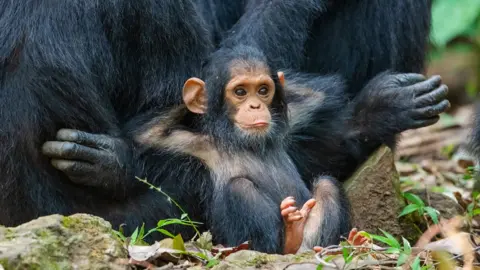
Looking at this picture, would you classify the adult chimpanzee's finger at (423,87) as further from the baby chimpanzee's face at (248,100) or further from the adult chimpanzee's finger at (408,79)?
the baby chimpanzee's face at (248,100)

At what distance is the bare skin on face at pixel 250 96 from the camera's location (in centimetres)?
514

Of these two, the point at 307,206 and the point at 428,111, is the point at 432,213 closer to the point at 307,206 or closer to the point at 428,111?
the point at 428,111

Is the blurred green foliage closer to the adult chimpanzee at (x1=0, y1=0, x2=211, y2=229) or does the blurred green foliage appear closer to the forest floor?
the forest floor

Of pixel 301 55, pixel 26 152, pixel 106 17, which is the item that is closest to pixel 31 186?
pixel 26 152

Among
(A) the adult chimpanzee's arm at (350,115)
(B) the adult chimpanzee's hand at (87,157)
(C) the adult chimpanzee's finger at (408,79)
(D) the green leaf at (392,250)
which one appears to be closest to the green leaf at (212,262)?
(D) the green leaf at (392,250)

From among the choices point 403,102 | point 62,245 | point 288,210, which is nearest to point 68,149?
point 62,245

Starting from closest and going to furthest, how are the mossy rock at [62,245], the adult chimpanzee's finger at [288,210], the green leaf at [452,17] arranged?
the mossy rock at [62,245] → the adult chimpanzee's finger at [288,210] → the green leaf at [452,17]

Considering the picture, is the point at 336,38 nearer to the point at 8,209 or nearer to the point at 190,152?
the point at 190,152

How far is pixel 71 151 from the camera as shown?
494 cm

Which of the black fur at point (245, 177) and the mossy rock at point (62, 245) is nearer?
the mossy rock at point (62, 245)

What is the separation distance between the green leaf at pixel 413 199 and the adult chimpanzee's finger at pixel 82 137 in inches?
76.1

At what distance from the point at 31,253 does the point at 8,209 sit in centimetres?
129

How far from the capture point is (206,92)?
529 centimetres

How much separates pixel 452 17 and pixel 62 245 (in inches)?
243
